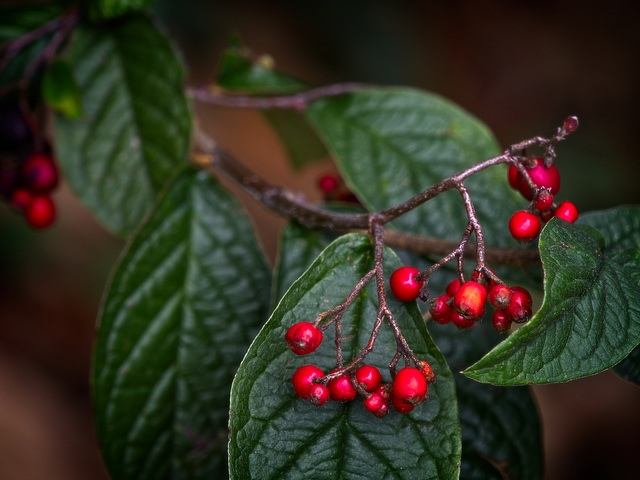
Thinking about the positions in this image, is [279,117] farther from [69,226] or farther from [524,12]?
[524,12]

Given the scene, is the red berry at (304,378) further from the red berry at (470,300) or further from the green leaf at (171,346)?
the green leaf at (171,346)

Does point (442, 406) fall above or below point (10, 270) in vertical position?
above

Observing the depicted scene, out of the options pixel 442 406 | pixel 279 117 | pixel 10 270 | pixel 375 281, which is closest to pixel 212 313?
pixel 375 281

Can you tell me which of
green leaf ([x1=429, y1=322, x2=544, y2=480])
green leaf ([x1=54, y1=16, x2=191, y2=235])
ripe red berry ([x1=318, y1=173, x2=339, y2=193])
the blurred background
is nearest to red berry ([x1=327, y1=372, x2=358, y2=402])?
green leaf ([x1=429, y1=322, x2=544, y2=480])

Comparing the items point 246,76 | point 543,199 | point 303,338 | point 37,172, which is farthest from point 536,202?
point 37,172

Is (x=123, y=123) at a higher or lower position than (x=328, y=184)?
higher

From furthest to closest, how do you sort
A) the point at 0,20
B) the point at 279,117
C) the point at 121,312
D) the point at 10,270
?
the point at 10,270 < the point at 279,117 < the point at 0,20 < the point at 121,312

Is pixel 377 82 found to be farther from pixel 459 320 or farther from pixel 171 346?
pixel 459 320
